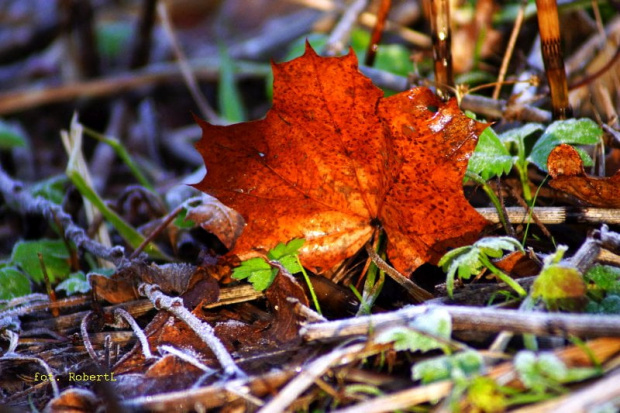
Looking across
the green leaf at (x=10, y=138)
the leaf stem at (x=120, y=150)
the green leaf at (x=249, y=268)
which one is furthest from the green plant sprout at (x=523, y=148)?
the green leaf at (x=10, y=138)

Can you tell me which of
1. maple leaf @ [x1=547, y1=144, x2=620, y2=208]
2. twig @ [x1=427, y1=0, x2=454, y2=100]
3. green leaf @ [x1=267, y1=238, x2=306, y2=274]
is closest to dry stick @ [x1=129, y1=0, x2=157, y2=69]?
twig @ [x1=427, y1=0, x2=454, y2=100]

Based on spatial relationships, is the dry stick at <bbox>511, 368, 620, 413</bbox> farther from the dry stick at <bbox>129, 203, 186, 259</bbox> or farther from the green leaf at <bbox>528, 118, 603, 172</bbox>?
the dry stick at <bbox>129, 203, 186, 259</bbox>

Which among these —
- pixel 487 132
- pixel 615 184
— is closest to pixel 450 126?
pixel 487 132

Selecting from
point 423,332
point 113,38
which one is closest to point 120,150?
point 423,332

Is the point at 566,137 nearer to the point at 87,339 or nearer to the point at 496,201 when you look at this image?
the point at 496,201

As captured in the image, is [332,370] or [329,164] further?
[329,164]

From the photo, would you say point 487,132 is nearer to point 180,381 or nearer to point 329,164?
point 329,164
